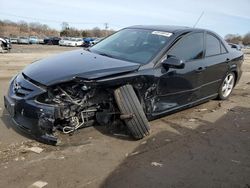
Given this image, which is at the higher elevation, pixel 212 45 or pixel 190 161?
pixel 212 45

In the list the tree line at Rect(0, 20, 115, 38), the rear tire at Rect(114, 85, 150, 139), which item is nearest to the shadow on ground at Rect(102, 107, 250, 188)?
the rear tire at Rect(114, 85, 150, 139)

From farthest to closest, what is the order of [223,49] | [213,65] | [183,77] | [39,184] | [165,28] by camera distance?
[223,49] → [213,65] → [165,28] → [183,77] → [39,184]

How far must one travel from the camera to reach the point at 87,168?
4.09m

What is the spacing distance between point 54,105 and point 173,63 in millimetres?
1938

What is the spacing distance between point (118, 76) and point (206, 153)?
62.4 inches

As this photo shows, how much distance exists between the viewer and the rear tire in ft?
16.0

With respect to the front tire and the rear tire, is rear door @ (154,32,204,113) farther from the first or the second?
the front tire

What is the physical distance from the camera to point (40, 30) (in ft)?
344

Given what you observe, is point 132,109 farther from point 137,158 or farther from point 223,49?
point 223,49

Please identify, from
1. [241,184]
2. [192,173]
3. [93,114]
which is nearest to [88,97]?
[93,114]

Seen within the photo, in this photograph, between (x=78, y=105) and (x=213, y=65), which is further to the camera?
(x=213, y=65)

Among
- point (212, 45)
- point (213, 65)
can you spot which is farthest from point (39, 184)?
point (212, 45)

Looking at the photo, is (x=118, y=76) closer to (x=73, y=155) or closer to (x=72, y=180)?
(x=73, y=155)

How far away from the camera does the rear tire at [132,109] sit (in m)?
4.89
